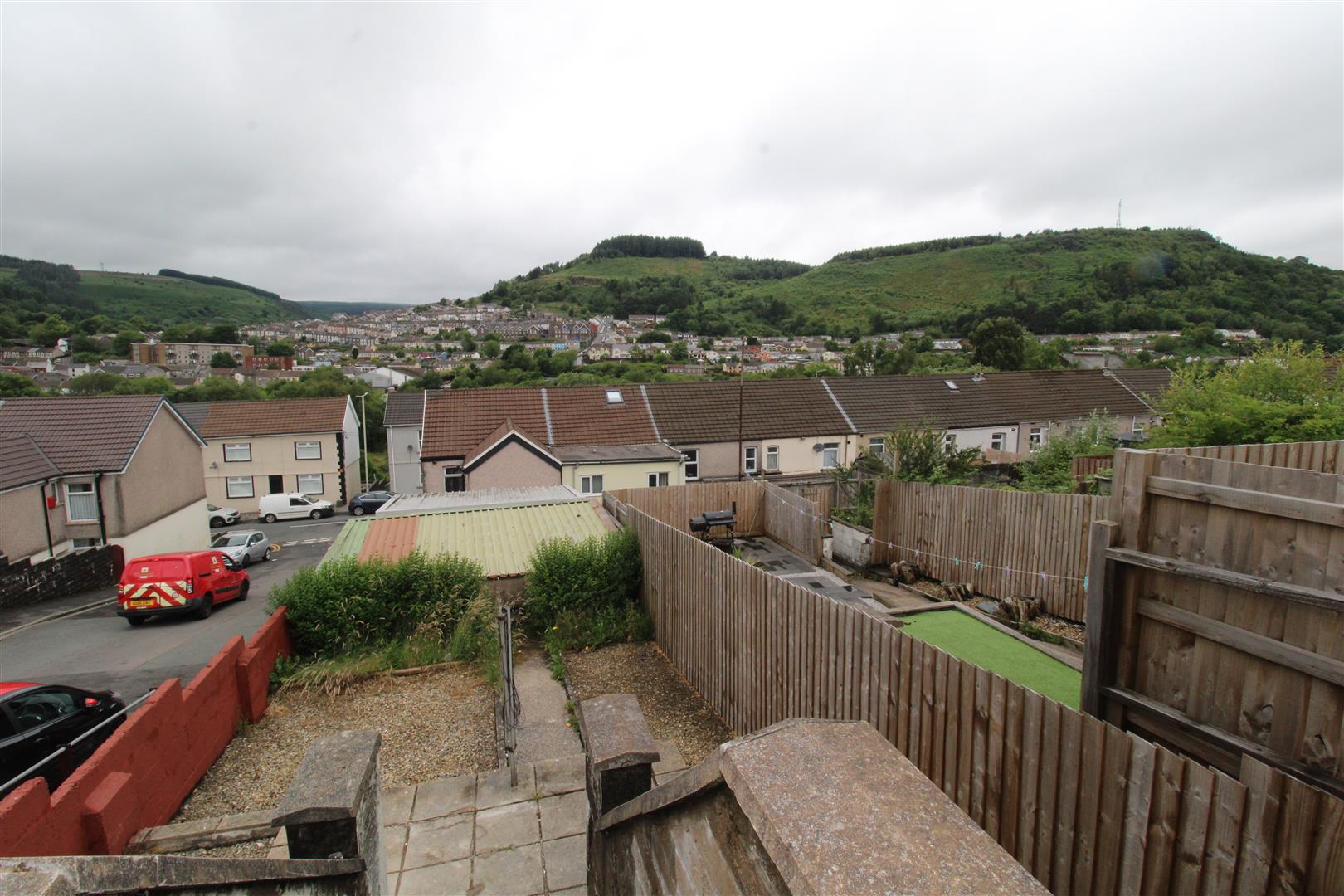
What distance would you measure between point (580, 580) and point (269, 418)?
37.1 m

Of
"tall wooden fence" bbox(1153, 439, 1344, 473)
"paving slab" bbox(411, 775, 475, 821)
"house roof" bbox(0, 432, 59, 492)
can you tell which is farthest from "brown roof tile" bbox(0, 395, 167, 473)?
"tall wooden fence" bbox(1153, 439, 1344, 473)

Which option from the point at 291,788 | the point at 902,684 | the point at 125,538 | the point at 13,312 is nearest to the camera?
the point at 291,788

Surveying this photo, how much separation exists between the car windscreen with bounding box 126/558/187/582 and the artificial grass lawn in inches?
634

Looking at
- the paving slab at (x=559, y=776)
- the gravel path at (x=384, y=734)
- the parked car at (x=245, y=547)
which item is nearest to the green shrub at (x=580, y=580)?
the gravel path at (x=384, y=734)

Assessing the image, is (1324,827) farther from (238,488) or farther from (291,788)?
(238,488)

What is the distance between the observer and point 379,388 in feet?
263

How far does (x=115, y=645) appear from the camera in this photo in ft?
47.4

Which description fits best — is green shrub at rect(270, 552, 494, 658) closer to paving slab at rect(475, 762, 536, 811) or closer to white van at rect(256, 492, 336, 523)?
paving slab at rect(475, 762, 536, 811)

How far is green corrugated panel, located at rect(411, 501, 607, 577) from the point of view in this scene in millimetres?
11312

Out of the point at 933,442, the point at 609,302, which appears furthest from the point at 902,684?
the point at 609,302

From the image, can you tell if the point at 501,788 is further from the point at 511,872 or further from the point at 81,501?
the point at 81,501

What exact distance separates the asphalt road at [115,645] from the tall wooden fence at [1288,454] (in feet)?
44.3

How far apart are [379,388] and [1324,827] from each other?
284ft

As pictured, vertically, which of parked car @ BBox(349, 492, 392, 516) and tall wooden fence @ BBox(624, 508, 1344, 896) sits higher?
tall wooden fence @ BBox(624, 508, 1344, 896)
